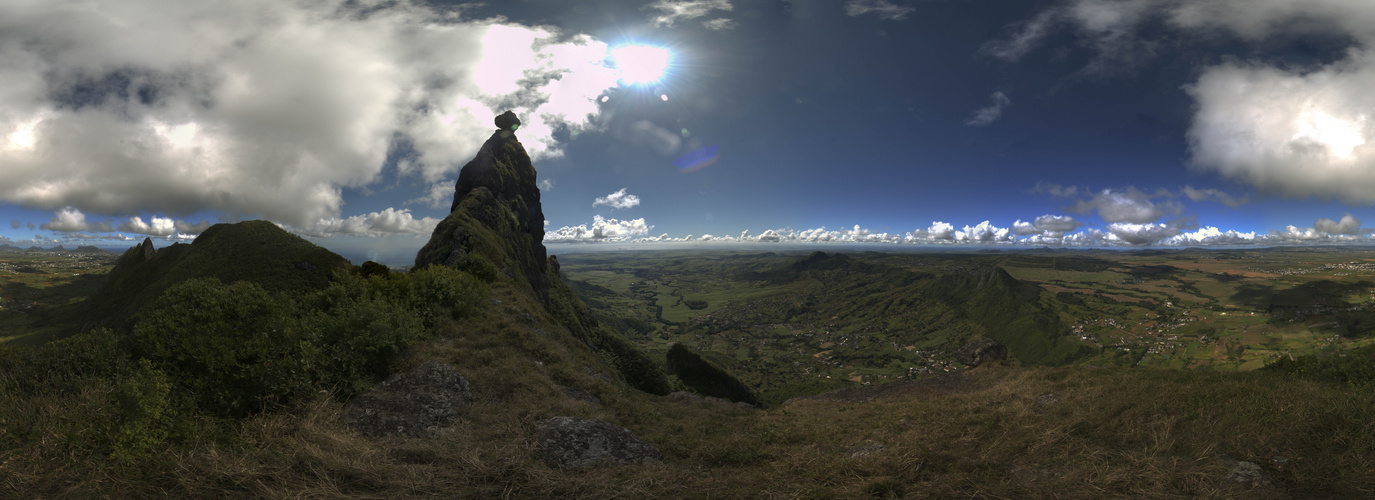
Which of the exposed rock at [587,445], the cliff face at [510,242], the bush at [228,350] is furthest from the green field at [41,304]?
the exposed rock at [587,445]

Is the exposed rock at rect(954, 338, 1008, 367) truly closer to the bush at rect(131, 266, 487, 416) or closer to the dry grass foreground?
the dry grass foreground

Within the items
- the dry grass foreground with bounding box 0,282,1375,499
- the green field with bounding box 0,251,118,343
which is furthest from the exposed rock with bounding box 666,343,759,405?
the green field with bounding box 0,251,118,343

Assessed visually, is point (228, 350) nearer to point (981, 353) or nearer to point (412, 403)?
point (412, 403)

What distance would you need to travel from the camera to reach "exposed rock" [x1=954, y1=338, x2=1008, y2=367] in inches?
1146

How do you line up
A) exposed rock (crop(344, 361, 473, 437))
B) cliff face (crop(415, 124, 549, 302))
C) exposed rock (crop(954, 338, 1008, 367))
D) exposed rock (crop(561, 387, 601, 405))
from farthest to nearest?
cliff face (crop(415, 124, 549, 302)), exposed rock (crop(954, 338, 1008, 367)), exposed rock (crop(561, 387, 601, 405)), exposed rock (crop(344, 361, 473, 437))

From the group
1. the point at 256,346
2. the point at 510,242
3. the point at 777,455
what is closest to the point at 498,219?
the point at 510,242

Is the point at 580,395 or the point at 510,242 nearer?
the point at 580,395

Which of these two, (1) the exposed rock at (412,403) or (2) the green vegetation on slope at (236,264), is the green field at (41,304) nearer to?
(2) the green vegetation on slope at (236,264)

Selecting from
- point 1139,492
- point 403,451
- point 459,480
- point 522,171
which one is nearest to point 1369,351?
point 1139,492

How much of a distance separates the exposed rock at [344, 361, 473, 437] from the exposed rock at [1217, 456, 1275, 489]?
13.9 m

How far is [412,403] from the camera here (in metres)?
8.79

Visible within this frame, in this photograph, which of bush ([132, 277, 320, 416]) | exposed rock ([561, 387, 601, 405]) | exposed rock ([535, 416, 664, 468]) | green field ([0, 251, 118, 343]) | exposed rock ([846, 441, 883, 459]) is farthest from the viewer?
green field ([0, 251, 118, 343])

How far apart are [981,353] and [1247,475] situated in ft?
87.7

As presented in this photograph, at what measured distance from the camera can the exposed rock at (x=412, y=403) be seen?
8.04 m
